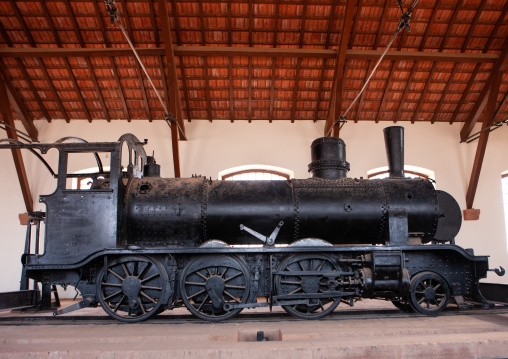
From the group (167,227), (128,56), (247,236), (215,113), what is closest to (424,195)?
(247,236)

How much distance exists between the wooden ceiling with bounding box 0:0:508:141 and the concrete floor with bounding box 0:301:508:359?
756 centimetres

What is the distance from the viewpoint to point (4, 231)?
12000 millimetres

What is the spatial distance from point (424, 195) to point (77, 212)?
17.7ft

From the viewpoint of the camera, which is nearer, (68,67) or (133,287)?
(133,287)

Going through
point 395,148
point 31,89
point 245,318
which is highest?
point 31,89

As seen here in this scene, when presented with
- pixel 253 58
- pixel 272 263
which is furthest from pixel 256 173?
pixel 272 263

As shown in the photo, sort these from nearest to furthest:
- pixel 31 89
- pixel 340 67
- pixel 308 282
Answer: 1. pixel 308 282
2. pixel 340 67
3. pixel 31 89

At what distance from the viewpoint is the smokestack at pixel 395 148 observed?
21.6 feet

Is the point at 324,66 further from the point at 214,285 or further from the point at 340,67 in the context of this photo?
the point at 214,285

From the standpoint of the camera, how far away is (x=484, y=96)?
40.1ft

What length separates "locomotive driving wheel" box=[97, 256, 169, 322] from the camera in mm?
5352

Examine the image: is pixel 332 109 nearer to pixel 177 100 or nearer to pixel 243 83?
pixel 243 83

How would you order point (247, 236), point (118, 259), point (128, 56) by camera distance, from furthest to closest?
point (128, 56)
point (247, 236)
point (118, 259)

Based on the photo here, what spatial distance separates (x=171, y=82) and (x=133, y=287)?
7.12m
